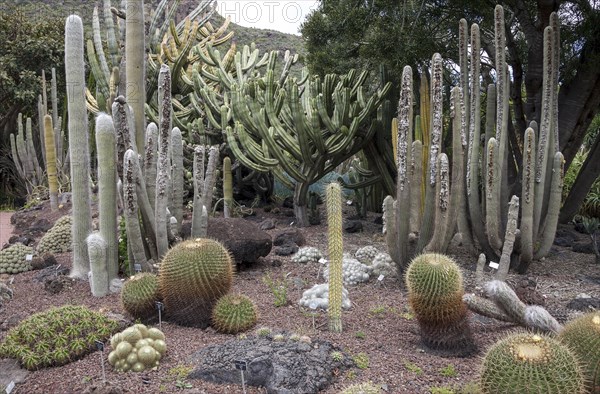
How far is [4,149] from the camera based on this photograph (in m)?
18.5

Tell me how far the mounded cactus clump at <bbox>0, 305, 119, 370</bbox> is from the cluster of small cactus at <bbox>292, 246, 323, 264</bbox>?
2.89m

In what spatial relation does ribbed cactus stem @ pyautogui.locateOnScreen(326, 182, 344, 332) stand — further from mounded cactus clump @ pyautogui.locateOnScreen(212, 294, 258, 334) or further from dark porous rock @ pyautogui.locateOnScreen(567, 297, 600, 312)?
dark porous rock @ pyautogui.locateOnScreen(567, 297, 600, 312)

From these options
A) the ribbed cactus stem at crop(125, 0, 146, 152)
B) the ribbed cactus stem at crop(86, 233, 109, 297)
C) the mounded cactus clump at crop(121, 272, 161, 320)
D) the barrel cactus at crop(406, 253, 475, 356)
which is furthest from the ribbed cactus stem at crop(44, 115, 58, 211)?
the barrel cactus at crop(406, 253, 475, 356)

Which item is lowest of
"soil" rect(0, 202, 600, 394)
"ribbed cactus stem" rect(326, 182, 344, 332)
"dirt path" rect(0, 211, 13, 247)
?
"dirt path" rect(0, 211, 13, 247)

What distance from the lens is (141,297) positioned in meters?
4.65

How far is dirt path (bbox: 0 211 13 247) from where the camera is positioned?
10.4 m

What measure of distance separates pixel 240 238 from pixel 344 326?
7.49ft

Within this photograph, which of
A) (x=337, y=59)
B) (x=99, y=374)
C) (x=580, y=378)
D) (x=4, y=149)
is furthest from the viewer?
(x=4, y=149)

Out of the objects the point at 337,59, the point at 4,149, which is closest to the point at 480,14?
the point at 337,59

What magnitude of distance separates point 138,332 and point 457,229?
4.16 m

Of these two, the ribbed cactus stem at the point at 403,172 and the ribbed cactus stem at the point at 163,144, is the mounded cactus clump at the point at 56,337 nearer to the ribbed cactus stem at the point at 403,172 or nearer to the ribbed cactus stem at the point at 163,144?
the ribbed cactus stem at the point at 163,144

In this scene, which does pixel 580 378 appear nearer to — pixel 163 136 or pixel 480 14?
pixel 163 136

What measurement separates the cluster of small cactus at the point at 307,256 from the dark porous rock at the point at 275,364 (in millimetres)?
2950

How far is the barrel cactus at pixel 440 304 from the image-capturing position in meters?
4.02
